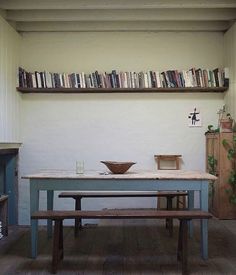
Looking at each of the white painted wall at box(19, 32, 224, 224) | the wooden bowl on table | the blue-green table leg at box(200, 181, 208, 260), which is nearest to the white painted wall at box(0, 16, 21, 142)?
the white painted wall at box(19, 32, 224, 224)

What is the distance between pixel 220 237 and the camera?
14.6ft

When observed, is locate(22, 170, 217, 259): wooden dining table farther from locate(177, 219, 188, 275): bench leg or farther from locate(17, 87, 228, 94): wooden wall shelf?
locate(17, 87, 228, 94): wooden wall shelf

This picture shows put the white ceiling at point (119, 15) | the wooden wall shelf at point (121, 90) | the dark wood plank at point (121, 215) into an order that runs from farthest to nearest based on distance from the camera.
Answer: the wooden wall shelf at point (121, 90), the white ceiling at point (119, 15), the dark wood plank at point (121, 215)

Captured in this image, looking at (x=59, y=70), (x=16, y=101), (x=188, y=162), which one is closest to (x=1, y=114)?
(x=16, y=101)

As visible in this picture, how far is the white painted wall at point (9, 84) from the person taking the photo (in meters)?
5.18

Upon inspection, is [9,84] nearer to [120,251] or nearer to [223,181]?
[120,251]

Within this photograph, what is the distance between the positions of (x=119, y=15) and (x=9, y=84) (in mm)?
1962

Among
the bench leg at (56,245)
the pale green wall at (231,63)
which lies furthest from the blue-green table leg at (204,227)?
the pale green wall at (231,63)

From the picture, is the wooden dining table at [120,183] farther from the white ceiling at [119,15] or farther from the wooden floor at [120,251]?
the white ceiling at [119,15]

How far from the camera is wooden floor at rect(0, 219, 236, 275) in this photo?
336 cm

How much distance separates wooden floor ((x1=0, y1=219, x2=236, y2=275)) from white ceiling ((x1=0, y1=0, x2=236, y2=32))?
9.90 feet

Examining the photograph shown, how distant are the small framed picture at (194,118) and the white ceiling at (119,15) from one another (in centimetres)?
135

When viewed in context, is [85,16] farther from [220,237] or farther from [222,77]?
[220,237]

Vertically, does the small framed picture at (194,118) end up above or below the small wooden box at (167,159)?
above
